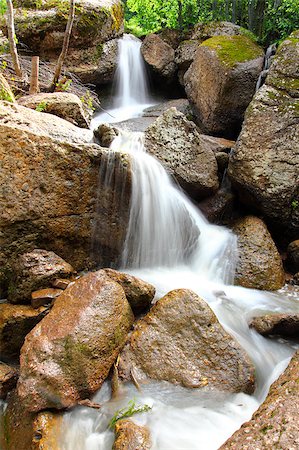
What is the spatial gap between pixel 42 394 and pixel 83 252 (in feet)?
→ 7.35

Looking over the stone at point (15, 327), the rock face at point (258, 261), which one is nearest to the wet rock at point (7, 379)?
the stone at point (15, 327)

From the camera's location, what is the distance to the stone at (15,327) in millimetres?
3568

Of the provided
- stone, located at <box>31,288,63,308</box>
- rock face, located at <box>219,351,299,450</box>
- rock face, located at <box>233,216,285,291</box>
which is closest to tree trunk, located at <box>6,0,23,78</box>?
stone, located at <box>31,288,63,308</box>

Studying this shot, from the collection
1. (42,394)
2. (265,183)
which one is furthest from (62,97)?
(42,394)

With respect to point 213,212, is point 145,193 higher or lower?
higher

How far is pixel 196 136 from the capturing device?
640 cm

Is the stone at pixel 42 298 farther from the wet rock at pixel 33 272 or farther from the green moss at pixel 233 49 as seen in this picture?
the green moss at pixel 233 49

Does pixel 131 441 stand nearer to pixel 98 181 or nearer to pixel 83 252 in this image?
pixel 83 252

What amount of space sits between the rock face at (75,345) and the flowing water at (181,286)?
0.19 metres

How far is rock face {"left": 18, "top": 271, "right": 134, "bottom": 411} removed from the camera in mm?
2834

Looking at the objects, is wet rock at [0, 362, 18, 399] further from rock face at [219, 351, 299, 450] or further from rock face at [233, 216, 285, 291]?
rock face at [233, 216, 285, 291]

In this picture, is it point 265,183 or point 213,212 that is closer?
point 265,183

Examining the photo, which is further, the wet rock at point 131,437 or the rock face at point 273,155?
the rock face at point 273,155

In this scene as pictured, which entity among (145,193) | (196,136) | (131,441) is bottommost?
(131,441)
